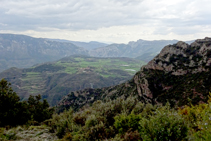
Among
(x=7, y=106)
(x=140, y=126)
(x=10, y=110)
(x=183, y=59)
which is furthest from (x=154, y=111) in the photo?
(x=183, y=59)

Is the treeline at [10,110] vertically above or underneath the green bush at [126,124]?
underneath

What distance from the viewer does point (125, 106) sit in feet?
42.5

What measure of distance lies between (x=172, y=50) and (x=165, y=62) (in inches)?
315

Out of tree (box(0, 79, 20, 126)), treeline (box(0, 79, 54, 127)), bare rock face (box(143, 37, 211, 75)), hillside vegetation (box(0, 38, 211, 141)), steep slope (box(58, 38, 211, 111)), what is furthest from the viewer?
bare rock face (box(143, 37, 211, 75))

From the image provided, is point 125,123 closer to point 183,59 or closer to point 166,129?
point 166,129

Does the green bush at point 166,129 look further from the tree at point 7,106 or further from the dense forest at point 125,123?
the tree at point 7,106

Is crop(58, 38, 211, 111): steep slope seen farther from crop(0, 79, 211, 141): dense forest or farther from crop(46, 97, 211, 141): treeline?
crop(46, 97, 211, 141): treeline

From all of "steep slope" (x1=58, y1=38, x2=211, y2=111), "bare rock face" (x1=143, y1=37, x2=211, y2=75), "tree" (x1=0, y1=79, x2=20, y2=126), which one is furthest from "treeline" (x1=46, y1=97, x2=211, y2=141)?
"bare rock face" (x1=143, y1=37, x2=211, y2=75)

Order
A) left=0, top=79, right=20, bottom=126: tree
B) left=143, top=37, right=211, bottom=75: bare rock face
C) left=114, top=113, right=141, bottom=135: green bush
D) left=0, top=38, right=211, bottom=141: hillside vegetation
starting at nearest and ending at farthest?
left=0, top=38, right=211, bottom=141: hillside vegetation
left=114, top=113, right=141, bottom=135: green bush
left=0, top=79, right=20, bottom=126: tree
left=143, top=37, right=211, bottom=75: bare rock face

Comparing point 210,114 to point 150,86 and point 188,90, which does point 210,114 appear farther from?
point 150,86

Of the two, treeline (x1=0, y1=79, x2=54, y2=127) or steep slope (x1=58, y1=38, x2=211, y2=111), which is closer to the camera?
treeline (x1=0, y1=79, x2=54, y2=127)

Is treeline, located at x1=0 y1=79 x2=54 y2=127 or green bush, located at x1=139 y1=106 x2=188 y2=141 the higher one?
green bush, located at x1=139 y1=106 x2=188 y2=141

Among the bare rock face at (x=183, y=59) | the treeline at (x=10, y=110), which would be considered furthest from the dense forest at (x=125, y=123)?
the bare rock face at (x=183, y=59)

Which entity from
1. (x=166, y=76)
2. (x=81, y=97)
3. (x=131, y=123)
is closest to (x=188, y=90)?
(x=166, y=76)
